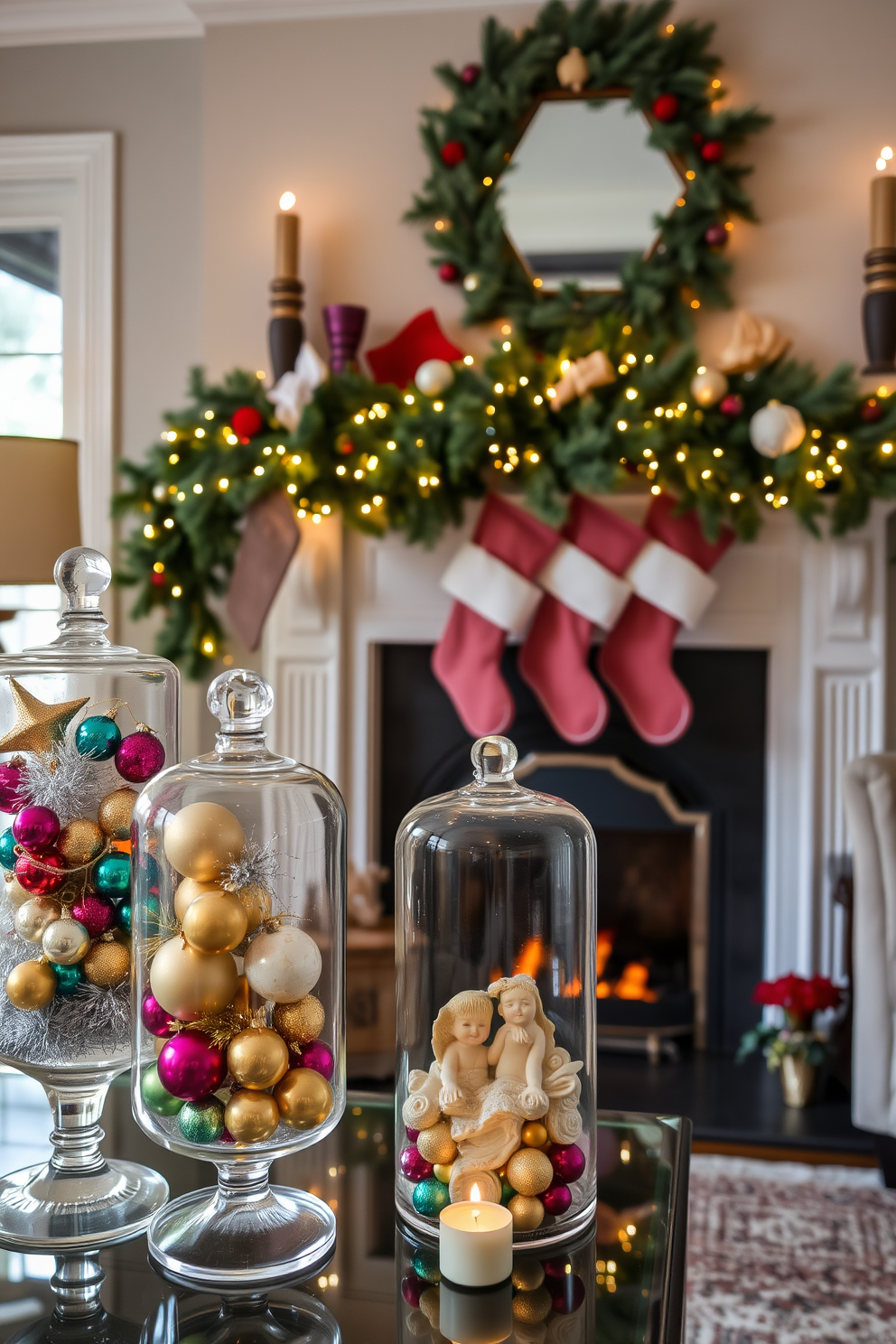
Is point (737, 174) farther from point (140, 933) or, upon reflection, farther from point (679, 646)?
point (140, 933)

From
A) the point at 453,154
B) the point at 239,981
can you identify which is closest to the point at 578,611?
the point at 453,154

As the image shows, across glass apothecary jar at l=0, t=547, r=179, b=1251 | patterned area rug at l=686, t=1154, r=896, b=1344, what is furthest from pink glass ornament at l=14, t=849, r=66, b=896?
patterned area rug at l=686, t=1154, r=896, b=1344

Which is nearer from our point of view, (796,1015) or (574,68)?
(796,1015)

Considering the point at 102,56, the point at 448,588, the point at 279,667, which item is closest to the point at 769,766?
the point at 448,588

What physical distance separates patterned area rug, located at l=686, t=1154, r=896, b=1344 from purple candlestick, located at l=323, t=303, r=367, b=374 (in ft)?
6.35

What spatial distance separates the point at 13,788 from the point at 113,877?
0.10 meters

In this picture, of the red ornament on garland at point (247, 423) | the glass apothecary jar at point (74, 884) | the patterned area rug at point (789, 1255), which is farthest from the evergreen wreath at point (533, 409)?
the glass apothecary jar at point (74, 884)

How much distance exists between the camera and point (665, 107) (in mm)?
2754

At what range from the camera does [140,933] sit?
0.79 m

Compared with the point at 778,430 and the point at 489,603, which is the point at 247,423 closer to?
the point at 489,603

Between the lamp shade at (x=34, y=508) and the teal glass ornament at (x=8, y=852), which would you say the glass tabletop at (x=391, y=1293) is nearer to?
the teal glass ornament at (x=8, y=852)

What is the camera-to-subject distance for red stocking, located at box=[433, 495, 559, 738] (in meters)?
2.75

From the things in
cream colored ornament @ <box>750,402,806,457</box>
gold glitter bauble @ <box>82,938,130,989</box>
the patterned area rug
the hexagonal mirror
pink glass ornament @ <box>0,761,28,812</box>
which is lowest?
the patterned area rug

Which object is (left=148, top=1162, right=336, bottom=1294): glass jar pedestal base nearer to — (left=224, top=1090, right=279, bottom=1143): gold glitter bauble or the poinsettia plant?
(left=224, top=1090, right=279, bottom=1143): gold glitter bauble
